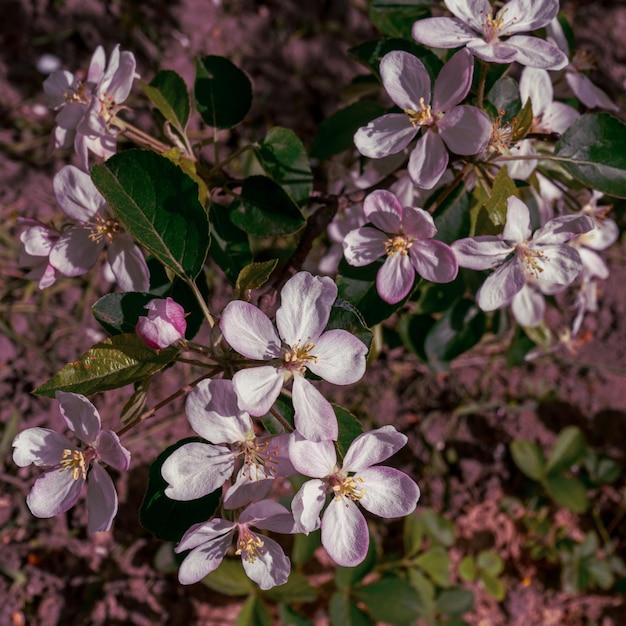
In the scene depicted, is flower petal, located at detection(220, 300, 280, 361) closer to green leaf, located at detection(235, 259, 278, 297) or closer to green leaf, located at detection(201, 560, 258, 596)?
green leaf, located at detection(235, 259, 278, 297)

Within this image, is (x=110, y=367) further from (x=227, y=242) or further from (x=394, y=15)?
(x=394, y=15)

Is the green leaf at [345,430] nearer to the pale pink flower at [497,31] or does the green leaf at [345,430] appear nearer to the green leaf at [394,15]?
the pale pink flower at [497,31]

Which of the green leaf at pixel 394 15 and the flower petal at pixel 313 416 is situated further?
the green leaf at pixel 394 15

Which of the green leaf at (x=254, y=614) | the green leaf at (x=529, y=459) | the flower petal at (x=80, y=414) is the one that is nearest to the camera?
the flower petal at (x=80, y=414)

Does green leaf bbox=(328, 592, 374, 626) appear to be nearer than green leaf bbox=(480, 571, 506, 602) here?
Yes

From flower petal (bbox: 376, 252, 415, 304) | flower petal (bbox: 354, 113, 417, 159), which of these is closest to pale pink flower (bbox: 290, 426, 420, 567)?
flower petal (bbox: 376, 252, 415, 304)

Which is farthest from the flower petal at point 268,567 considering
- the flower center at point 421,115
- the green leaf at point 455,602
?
the green leaf at point 455,602
